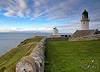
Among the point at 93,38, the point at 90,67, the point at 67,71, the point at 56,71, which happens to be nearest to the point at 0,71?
the point at 56,71

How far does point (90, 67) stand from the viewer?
4965 millimetres

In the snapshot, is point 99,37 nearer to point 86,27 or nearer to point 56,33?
point 86,27

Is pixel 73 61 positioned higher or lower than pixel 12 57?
higher

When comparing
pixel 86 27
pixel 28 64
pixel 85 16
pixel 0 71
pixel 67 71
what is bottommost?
pixel 0 71

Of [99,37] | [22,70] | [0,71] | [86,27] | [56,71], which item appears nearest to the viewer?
[22,70]

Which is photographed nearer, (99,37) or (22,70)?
(22,70)

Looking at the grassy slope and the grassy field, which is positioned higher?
the grassy field

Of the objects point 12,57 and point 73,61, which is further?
point 12,57

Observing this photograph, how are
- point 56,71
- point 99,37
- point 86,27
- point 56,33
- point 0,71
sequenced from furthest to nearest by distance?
point 56,33
point 86,27
point 99,37
point 0,71
point 56,71

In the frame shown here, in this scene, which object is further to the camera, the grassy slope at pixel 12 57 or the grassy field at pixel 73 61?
the grassy slope at pixel 12 57

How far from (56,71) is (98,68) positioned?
227 cm

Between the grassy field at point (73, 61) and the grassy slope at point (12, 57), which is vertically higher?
the grassy field at point (73, 61)

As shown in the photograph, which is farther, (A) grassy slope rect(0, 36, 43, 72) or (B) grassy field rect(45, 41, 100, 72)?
(A) grassy slope rect(0, 36, 43, 72)

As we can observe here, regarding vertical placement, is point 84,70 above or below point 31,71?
below
